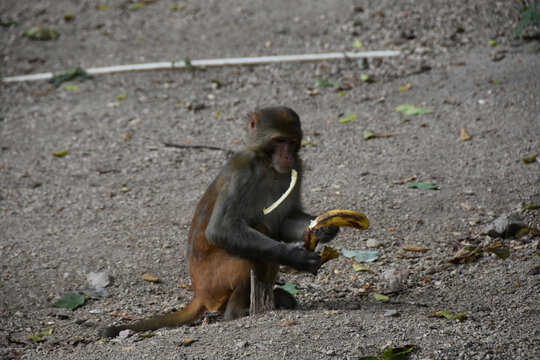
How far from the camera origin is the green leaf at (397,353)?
3562mm

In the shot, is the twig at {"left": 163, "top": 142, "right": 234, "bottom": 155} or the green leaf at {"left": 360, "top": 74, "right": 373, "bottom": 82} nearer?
the twig at {"left": 163, "top": 142, "right": 234, "bottom": 155}

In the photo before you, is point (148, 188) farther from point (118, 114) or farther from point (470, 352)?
point (470, 352)

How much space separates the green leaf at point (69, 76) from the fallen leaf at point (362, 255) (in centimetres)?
561

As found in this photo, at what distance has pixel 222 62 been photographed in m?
9.34

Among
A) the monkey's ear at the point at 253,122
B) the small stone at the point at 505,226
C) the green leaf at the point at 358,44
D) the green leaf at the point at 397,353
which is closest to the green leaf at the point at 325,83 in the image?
the green leaf at the point at 358,44

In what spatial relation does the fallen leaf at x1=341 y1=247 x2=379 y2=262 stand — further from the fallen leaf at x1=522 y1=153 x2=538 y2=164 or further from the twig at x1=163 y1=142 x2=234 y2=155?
the twig at x1=163 y1=142 x2=234 y2=155

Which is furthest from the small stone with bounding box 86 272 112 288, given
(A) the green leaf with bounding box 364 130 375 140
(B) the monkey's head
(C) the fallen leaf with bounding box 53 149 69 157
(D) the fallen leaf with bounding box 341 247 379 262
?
(A) the green leaf with bounding box 364 130 375 140

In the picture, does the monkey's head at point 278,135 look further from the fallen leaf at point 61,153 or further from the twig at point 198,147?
the fallen leaf at point 61,153

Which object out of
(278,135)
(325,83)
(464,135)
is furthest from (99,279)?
(325,83)

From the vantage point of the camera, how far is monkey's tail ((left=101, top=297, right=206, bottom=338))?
14.4 ft

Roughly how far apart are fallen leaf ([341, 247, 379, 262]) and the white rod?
4233mm

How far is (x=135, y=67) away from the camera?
9516 millimetres

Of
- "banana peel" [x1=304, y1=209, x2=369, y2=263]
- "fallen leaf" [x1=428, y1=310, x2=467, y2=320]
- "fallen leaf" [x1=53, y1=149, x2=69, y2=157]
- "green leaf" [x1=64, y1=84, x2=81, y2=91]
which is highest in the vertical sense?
"green leaf" [x1=64, y1=84, x2=81, y2=91]

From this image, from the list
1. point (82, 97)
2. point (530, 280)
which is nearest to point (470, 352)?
point (530, 280)
